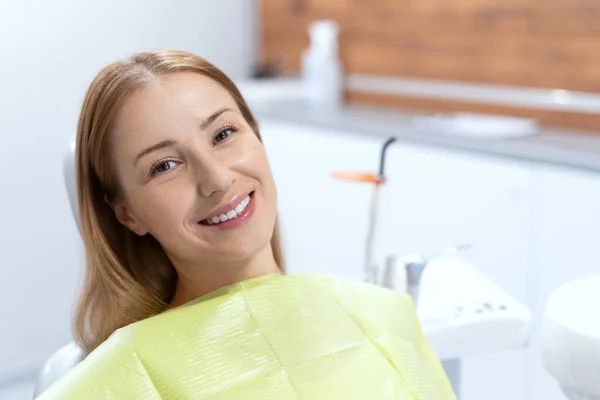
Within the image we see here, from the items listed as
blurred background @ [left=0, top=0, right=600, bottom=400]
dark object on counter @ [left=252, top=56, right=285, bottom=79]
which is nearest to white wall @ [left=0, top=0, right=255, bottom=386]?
blurred background @ [left=0, top=0, right=600, bottom=400]

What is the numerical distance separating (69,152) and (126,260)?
0.71 ft

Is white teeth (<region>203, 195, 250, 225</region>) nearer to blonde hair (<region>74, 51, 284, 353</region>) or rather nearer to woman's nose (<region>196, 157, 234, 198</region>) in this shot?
woman's nose (<region>196, 157, 234, 198</region>)

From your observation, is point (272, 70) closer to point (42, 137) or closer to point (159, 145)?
point (42, 137)

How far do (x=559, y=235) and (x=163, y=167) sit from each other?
0.85 meters

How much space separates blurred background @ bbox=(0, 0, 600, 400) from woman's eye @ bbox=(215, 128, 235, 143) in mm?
452

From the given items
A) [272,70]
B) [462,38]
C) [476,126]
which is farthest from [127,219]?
[272,70]

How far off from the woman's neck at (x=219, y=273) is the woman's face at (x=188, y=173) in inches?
1.4

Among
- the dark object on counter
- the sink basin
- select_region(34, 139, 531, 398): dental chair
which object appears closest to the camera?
select_region(34, 139, 531, 398): dental chair

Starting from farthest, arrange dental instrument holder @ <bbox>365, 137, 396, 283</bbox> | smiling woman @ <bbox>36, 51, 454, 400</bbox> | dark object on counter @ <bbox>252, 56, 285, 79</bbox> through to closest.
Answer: dark object on counter @ <bbox>252, 56, 285, 79</bbox>
dental instrument holder @ <bbox>365, 137, 396, 283</bbox>
smiling woman @ <bbox>36, 51, 454, 400</bbox>

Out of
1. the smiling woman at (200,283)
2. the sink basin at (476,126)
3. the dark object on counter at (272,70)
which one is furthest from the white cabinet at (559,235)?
the dark object on counter at (272,70)

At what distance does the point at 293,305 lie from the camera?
3.71ft

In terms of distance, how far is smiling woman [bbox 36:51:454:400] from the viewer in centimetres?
103

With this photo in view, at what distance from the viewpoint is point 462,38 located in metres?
2.09

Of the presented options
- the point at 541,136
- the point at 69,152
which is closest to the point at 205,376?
the point at 69,152
